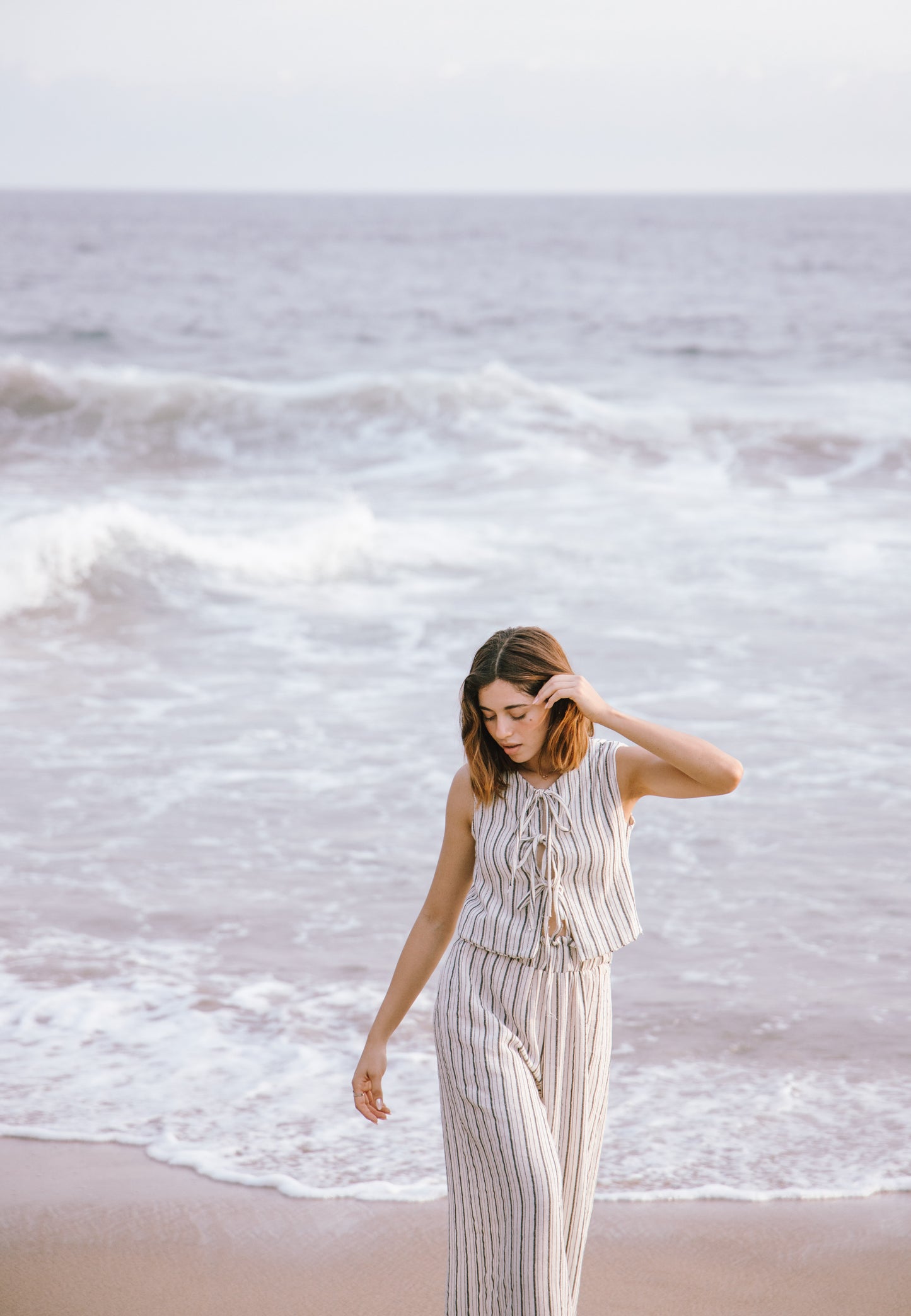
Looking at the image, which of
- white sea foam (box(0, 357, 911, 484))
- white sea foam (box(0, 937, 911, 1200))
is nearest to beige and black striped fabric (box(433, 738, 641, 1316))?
white sea foam (box(0, 937, 911, 1200))

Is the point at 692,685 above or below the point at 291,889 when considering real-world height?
above

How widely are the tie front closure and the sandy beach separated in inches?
55.6

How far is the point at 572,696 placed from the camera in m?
2.65

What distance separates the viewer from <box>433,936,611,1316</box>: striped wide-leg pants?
2.54m

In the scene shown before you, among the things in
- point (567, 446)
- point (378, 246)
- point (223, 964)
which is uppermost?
point (378, 246)

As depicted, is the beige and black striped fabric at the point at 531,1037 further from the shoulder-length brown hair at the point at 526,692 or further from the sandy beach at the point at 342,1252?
the sandy beach at the point at 342,1252

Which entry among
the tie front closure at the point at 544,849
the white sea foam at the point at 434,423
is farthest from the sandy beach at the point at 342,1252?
the white sea foam at the point at 434,423

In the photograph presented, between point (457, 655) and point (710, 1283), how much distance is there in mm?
7099

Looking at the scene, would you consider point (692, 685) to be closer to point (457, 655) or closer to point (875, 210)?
point (457, 655)

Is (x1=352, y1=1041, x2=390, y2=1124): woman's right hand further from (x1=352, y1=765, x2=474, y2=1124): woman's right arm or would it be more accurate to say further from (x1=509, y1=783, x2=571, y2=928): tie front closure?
(x1=509, y1=783, x2=571, y2=928): tie front closure

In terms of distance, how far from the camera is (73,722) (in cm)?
868

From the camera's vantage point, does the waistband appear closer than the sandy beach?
Yes

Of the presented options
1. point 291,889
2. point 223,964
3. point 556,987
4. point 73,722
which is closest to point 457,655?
point 73,722

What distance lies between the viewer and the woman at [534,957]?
8.40 feet
